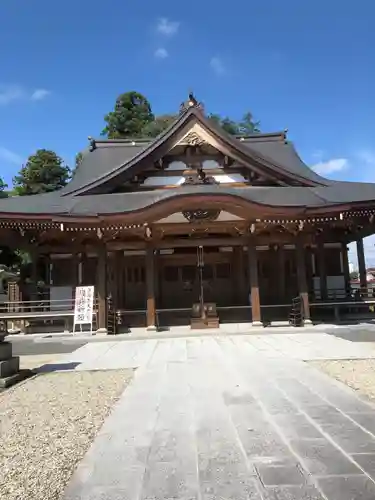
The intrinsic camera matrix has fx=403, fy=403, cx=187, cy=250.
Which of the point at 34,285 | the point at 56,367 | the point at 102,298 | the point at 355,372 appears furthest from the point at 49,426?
the point at 34,285

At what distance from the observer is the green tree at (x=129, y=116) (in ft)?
150

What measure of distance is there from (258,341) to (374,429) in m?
7.04

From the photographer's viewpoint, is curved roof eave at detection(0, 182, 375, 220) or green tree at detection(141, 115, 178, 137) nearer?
curved roof eave at detection(0, 182, 375, 220)

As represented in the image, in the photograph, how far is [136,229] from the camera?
13625mm

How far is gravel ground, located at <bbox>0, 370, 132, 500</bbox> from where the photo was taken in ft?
10.1

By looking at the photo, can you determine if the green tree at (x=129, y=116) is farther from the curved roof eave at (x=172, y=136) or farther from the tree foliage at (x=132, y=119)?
the curved roof eave at (x=172, y=136)

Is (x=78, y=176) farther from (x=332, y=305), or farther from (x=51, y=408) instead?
(x=51, y=408)

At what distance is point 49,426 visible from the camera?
4461 millimetres

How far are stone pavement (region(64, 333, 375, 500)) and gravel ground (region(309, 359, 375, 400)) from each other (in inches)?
9.4

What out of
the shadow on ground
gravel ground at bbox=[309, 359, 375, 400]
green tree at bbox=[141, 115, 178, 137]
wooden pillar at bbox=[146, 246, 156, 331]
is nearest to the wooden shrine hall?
wooden pillar at bbox=[146, 246, 156, 331]

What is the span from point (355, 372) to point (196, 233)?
9063mm

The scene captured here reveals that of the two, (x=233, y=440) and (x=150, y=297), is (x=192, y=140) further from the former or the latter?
(x=233, y=440)

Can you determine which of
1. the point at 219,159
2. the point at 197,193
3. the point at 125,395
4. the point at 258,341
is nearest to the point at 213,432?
the point at 125,395

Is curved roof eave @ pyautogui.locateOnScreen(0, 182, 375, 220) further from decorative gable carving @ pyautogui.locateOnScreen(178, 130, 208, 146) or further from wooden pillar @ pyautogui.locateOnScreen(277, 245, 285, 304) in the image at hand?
wooden pillar @ pyautogui.locateOnScreen(277, 245, 285, 304)
